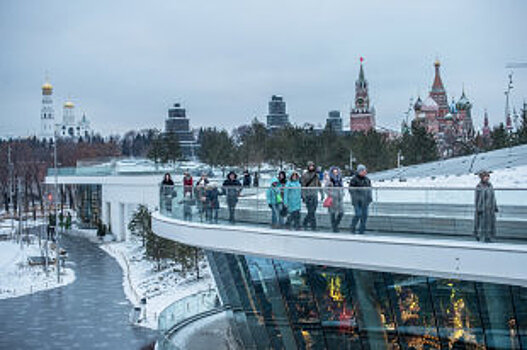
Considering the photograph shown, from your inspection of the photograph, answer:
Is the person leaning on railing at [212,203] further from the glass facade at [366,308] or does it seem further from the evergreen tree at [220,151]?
the evergreen tree at [220,151]

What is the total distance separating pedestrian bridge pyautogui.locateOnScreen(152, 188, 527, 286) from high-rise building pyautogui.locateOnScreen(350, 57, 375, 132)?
133 m

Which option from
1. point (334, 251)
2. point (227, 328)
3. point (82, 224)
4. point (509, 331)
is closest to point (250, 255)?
point (334, 251)

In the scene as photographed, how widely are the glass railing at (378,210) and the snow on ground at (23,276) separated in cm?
2258

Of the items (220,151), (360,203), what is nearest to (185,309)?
(360,203)

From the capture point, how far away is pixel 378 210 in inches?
510

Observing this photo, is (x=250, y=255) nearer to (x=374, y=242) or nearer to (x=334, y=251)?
(x=334, y=251)

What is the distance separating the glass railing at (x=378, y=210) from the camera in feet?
37.3

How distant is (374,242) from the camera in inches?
496

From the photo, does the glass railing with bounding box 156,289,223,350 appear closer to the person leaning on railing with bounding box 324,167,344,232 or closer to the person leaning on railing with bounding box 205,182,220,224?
the person leaning on railing with bounding box 205,182,220,224

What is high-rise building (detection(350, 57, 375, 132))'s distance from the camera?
148m

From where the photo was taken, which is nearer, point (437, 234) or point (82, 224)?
point (437, 234)

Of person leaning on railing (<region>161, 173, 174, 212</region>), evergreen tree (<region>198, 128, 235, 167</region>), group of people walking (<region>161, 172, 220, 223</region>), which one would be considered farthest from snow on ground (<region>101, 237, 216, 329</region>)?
evergreen tree (<region>198, 128, 235, 167</region>)

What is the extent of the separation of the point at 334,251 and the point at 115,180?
44382 millimetres

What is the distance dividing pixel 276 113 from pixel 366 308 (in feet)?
392
